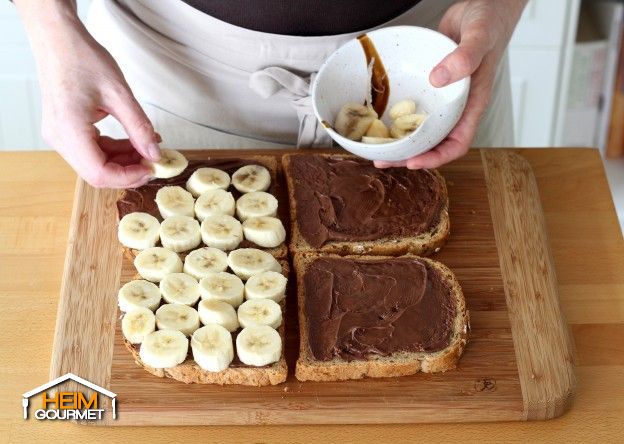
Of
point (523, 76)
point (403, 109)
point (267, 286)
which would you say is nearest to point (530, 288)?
point (403, 109)

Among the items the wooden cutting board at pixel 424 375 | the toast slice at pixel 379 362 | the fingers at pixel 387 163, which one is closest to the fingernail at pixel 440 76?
the fingers at pixel 387 163

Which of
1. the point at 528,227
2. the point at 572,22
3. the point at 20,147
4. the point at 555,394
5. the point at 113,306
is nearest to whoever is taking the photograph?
the point at 555,394

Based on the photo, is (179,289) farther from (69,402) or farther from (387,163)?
(387,163)

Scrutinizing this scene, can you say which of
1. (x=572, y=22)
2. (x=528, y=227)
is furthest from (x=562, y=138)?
(x=528, y=227)

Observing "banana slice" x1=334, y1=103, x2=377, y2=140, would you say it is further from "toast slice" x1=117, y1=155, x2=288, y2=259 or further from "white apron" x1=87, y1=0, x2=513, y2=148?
"toast slice" x1=117, y1=155, x2=288, y2=259

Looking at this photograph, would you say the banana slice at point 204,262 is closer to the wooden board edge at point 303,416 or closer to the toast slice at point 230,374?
the toast slice at point 230,374

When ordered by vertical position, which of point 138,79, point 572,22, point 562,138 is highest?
point 138,79

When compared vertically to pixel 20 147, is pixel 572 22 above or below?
above

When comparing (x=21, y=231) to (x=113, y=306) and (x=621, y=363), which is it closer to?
(x=113, y=306)
